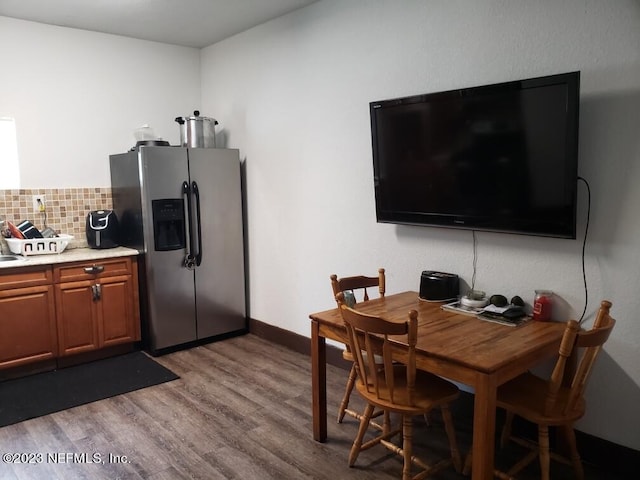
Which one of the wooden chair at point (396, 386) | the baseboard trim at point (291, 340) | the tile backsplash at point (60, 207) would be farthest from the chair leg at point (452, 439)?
the tile backsplash at point (60, 207)

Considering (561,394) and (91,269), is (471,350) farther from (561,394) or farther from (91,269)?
(91,269)

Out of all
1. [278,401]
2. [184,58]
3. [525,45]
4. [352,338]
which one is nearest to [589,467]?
[352,338]

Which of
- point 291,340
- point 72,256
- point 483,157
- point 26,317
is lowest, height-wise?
point 291,340

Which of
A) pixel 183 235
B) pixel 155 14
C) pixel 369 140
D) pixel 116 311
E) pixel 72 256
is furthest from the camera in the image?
pixel 183 235

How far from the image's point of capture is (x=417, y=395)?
2.21 m

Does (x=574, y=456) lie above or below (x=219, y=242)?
below

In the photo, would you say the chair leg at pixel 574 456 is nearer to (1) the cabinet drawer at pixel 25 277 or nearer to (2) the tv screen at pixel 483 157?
(2) the tv screen at pixel 483 157

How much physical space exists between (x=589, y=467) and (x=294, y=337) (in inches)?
90.2

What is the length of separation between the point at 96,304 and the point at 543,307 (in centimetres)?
313

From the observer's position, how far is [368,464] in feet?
8.05

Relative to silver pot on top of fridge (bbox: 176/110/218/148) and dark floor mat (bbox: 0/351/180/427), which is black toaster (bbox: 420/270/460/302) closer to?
dark floor mat (bbox: 0/351/180/427)

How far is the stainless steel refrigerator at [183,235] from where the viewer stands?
153 inches

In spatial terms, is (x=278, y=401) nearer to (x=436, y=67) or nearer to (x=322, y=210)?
(x=322, y=210)

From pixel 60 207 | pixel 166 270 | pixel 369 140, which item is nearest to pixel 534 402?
pixel 369 140
